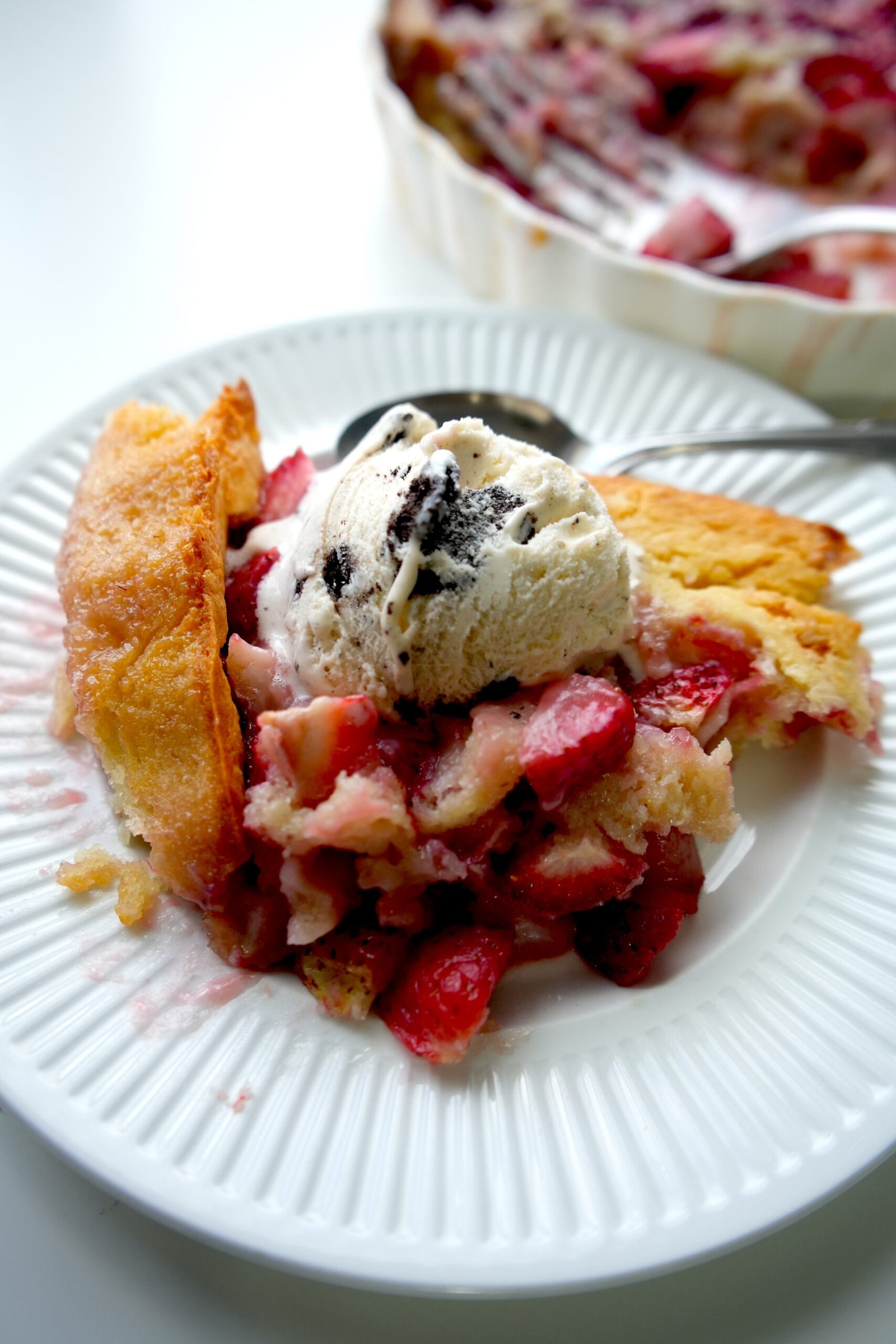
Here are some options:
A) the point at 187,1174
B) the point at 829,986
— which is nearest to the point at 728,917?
the point at 829,986

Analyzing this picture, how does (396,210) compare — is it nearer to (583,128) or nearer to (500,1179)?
(583,128)

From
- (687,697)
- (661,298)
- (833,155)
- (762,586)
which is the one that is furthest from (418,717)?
(833,155)

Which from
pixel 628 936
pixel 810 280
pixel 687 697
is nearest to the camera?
pixel 628 936

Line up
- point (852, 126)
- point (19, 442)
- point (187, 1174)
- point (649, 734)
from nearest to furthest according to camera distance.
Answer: point (187, 1174), point (649, 734), point (19, 442), point (852, 126)

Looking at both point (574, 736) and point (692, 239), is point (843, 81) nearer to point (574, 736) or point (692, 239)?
point (692, 239)

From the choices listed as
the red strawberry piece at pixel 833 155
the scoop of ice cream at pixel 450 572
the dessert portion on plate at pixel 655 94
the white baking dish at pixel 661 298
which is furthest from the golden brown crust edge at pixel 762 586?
the red strawberry piece at pixel 833 155

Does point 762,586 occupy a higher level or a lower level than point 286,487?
higher

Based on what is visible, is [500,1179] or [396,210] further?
[396,210]
